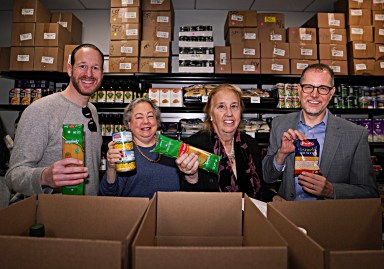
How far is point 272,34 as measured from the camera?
339 centimetres

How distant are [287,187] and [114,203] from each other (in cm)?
135

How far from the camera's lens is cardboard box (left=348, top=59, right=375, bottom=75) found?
133 inches

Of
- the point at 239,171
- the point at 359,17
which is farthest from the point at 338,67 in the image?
the point at 239,171

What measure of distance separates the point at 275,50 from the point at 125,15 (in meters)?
2.05

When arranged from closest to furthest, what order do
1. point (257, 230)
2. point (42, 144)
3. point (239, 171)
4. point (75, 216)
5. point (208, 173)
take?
point (257, 230), point (75, 216), point (42, 144), point (208, 173), point (239, 171)

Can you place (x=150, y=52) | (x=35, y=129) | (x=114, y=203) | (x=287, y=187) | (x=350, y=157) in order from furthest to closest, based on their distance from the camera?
(x=150, y=52) < (x=287, y=187) < (x=350, y=157) < (x=35, y=129) < (x=114, y=203)

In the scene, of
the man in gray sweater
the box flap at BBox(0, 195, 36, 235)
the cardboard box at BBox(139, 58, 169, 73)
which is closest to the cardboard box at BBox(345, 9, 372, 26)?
the cardboard box at BBox(139, 58, 169, 73)

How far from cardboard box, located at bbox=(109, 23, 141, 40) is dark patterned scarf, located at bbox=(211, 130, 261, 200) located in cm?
205

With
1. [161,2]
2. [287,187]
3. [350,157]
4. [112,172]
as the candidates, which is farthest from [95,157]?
[161,2]

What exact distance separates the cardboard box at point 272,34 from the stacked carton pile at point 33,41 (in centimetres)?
271

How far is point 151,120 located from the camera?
6.06 ft

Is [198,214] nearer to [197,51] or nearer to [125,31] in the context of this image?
[197,51]

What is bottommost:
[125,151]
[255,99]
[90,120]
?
[125,151]

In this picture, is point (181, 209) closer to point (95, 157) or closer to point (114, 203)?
point (114, 203)
